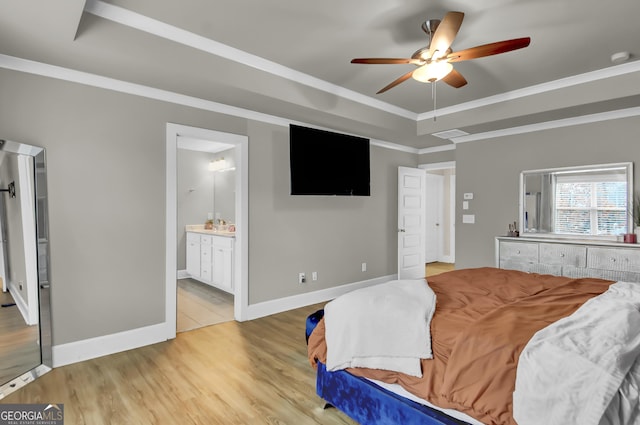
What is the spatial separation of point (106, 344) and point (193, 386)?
3.54 feet

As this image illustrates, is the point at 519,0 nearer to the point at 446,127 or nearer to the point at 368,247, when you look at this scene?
the point at 446,127

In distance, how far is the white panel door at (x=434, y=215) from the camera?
803 centimetres

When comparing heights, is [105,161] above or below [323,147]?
below

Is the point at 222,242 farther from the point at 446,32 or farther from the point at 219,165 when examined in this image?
the point at 446,32

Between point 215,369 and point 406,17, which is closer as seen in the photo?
point 406,17

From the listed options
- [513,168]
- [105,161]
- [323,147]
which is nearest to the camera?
[105,161]

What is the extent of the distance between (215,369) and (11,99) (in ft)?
8.49

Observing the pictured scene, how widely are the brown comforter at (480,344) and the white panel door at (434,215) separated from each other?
5665mm

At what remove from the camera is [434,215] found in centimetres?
823

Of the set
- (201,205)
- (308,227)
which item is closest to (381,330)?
(308,227)

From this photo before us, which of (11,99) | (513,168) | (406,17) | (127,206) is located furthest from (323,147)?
(11,99)

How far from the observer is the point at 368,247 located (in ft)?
17.6

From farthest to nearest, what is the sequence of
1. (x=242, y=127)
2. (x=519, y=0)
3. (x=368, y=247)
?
(x=368, y=247) → (x=242, y=127) → (x=519, y=0)

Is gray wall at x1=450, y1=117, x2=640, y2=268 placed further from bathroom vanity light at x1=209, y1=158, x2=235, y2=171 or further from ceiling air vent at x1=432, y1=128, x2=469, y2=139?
bathroom vanity light at x1=209, y1=158, x2=235, y2=171
